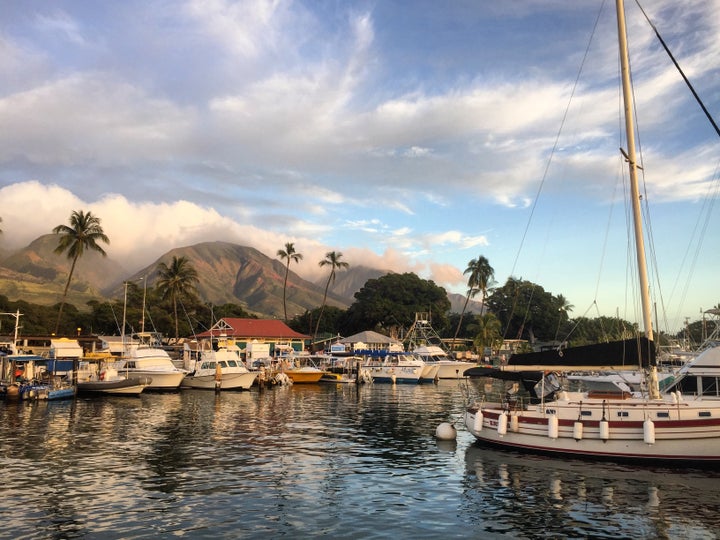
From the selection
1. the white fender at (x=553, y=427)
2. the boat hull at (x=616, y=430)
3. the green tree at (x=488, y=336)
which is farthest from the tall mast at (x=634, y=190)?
the green tree at (x=488, y=336)

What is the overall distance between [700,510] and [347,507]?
1098 centimetres

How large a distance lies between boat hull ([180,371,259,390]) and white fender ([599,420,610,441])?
4284 centimetres

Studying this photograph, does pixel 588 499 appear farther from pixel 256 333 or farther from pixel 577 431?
pixel 256 333

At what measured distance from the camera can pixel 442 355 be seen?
88.6 metres

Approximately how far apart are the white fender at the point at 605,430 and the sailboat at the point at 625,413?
0.04 meters

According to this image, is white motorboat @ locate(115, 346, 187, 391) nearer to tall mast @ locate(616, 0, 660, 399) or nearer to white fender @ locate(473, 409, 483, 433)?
white fender @ locate(473, 409, 483, 433)

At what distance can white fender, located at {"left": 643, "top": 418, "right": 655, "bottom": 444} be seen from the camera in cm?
2194

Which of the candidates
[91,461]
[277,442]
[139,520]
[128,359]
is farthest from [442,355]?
[139,520]

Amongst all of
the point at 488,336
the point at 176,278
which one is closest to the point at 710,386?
the point at 488,336

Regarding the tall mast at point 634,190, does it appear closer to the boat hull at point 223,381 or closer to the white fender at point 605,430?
the white fender at point 605,430

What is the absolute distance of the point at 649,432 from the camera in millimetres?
21969

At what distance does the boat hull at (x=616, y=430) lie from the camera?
21719mm

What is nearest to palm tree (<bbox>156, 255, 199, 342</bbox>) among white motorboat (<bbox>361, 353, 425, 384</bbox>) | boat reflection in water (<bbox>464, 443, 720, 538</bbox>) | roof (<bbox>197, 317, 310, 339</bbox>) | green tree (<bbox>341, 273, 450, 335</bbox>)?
roof (<bbox>197, 317, 310, 339</bbox>)

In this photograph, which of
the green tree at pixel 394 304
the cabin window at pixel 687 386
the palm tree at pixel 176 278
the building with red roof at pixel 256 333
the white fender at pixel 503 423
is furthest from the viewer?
the green tree at pixel 394 304
